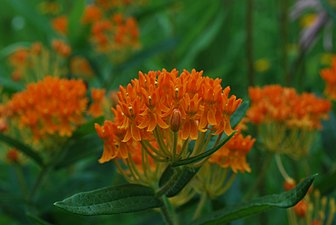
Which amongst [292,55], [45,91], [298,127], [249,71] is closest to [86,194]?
[45,91]

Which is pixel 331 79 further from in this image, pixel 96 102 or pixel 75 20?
pixel 75 20

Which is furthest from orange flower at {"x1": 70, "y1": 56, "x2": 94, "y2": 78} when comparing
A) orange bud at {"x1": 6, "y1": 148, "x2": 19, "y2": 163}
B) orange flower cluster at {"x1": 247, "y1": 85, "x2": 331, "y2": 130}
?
orange flower cluster at {"x1": 247, "y1": 85, "x2": 331, "y2": 130}

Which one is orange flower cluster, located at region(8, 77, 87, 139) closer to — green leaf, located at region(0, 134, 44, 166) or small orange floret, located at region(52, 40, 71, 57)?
green leaf, located at region(0, 134, 44, 166)

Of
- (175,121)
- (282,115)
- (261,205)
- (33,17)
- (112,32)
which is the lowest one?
(261,205)

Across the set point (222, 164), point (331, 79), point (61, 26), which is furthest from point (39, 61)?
point (222, 164)

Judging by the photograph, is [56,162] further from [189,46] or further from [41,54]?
[189,46]
